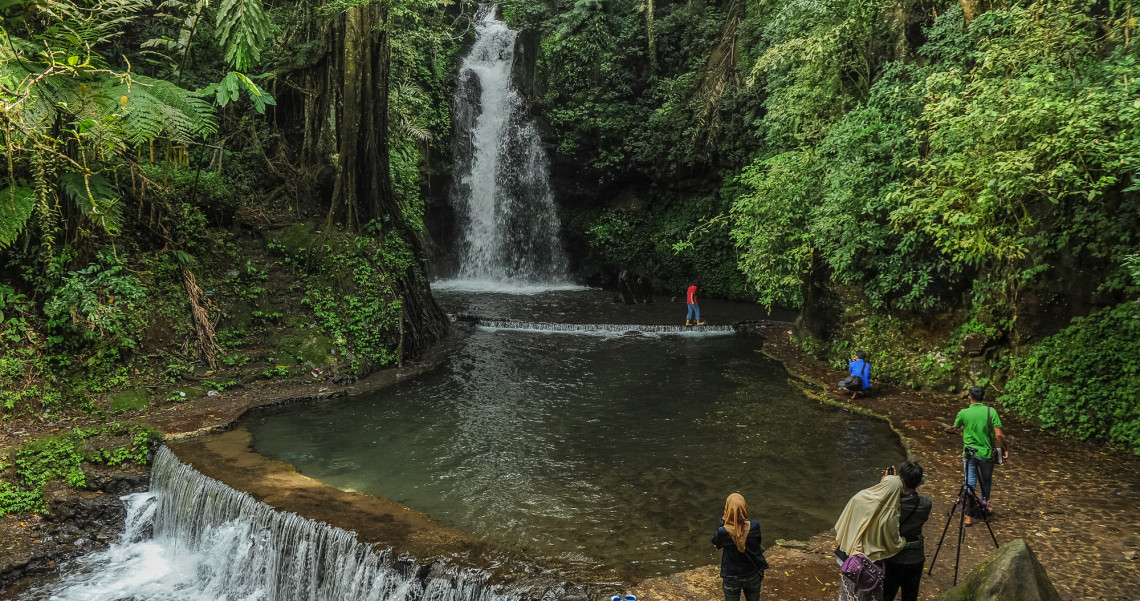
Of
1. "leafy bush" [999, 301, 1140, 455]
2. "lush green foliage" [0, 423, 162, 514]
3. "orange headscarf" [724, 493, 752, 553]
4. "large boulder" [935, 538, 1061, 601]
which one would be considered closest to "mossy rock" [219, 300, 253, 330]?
"lush green foliage" [0, 423, 162, 514]

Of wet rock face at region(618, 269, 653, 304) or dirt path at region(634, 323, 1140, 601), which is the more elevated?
wet rock face at region(618, 269, 653, 304)

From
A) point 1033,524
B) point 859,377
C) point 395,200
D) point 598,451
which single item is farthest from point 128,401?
point 1033,524

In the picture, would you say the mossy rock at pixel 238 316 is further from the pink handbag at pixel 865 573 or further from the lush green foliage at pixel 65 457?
the pink handbag at pixel 865 573

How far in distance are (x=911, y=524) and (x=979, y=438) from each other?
2590mm

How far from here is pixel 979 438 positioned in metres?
7.10

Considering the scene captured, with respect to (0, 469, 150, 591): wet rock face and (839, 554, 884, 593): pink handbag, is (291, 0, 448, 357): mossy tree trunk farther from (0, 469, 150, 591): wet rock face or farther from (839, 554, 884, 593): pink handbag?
(839, 554, 884, 593): pink handbag

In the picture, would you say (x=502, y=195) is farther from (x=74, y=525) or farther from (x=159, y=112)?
(x=74, y=525)

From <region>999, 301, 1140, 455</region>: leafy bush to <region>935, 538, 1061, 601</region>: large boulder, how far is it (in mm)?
5493

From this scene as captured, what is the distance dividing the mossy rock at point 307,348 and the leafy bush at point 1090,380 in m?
12.8

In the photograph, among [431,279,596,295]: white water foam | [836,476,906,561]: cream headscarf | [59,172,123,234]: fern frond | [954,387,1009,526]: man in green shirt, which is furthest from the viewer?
[431,279,596,295]: white water foam

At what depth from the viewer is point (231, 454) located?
9844mm

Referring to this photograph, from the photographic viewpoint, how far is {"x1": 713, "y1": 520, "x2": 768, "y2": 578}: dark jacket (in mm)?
5215

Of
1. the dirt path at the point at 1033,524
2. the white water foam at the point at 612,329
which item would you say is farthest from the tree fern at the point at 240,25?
the white water foam at the point at 612,329

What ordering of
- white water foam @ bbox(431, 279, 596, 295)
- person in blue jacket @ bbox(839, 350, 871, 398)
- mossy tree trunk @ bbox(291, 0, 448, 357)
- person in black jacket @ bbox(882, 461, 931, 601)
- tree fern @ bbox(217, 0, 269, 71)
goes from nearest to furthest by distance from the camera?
1. person in black jacket @ bbox(882, 461, 931, 601)
2. tree fern @ bbox(217, 0, 269, 71)
3. person in blue jacket @ bbox(839, 350, 871, 398)
4. mossy tree trunk @ bbox(291, 0, 448, 357)
5. white water foam @ bbox(431, 279, 596, 295)
